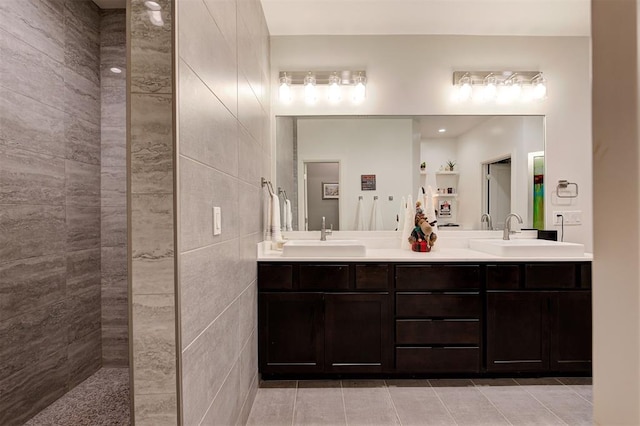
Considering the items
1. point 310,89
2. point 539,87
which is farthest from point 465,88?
point 310,89

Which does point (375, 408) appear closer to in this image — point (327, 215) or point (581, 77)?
point (327, 215)

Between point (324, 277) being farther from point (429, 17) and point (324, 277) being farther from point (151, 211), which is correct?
point (429, 17)

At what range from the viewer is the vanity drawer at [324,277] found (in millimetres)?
2297

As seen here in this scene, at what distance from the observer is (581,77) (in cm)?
288

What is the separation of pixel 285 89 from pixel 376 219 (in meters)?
1.31

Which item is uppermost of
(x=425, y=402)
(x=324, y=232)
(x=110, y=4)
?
(x=110, y=4)

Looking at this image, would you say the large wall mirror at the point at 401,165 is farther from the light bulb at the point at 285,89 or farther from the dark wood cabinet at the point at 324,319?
the dark wood cabinet at the point at 324,319

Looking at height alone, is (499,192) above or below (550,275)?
above

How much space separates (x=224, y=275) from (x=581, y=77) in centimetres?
323

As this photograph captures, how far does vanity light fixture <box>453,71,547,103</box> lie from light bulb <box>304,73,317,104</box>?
117 centimetres

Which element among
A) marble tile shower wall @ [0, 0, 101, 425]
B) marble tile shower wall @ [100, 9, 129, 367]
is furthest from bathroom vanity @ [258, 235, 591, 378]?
marble tile shower wall @ [0, 0, 101, 425]

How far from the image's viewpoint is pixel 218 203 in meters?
1.42

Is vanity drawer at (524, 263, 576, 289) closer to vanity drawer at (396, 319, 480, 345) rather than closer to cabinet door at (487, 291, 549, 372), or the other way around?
cabinet door at (487, 291, 549, 372)

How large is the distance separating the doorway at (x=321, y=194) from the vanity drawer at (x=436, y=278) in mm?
802
